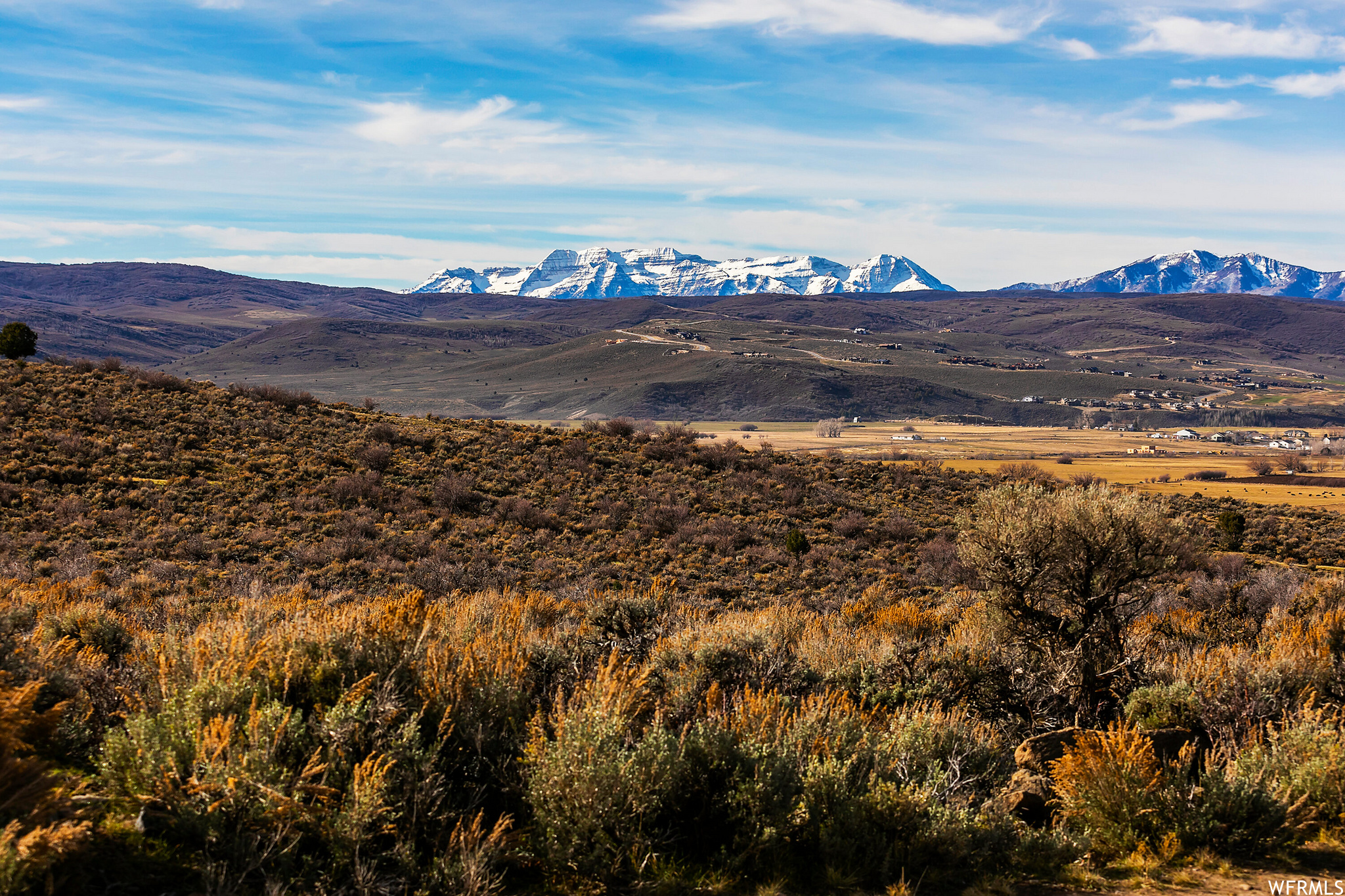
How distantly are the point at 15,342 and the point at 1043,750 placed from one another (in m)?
35.7

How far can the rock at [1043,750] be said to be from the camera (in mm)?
6055

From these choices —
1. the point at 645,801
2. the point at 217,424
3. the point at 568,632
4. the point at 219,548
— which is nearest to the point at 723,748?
the point at 645,801

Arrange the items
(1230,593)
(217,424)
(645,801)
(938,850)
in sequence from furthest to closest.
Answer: (217,424), (1230,593), (938,850), (645,801)

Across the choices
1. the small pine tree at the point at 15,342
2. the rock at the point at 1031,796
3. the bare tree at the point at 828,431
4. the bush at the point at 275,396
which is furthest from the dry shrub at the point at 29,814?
the bare tree at the point at 828,431

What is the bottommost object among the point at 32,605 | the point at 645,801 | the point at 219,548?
the point at 219,548

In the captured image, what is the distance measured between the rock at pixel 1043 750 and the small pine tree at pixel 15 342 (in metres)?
34.5

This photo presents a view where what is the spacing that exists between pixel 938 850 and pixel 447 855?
2.77m

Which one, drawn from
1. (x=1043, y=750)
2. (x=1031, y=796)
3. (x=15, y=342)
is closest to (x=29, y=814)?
(x=1031, y=796)

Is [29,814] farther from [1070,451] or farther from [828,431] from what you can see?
[828,431]

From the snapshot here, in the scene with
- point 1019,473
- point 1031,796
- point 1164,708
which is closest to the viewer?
point 1031,796

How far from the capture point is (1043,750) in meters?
6.39

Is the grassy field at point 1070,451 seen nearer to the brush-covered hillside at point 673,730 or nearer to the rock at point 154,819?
the brush-covered hillside at point 673,730

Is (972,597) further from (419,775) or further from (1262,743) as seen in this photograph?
(419,775)

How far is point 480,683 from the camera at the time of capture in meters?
5.16
